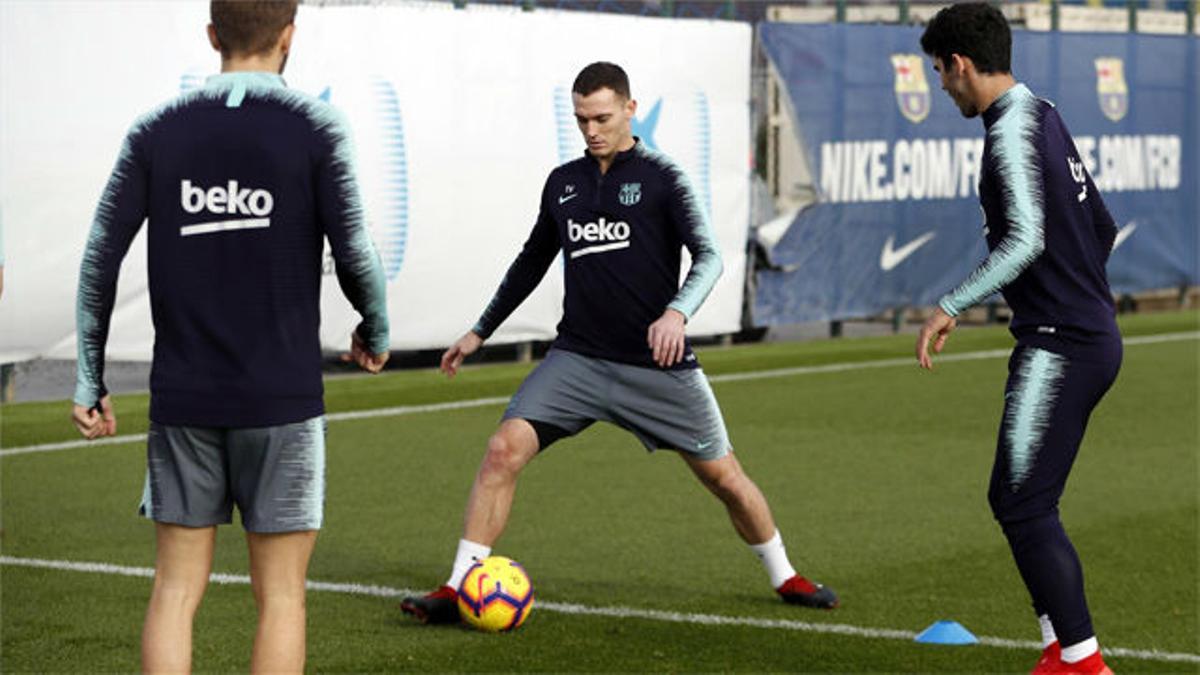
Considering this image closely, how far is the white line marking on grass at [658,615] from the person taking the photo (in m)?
7.93

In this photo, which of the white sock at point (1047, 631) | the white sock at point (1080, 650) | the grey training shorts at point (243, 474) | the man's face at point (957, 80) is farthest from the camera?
the white sock at point (1047, 631)

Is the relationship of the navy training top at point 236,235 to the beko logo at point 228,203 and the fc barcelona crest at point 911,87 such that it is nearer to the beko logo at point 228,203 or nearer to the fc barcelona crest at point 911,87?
the beko logo at point 228,203

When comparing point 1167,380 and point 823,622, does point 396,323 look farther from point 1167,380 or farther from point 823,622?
point 823,622

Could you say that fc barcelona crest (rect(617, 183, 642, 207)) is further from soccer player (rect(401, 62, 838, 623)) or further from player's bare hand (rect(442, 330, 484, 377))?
player's bare hand (rect(442, 330, 484, 377))

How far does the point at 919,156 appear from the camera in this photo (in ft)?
69.7

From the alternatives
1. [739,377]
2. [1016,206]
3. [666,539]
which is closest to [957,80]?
A: [1016,206]

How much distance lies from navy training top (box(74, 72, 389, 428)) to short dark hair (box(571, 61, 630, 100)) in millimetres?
2917

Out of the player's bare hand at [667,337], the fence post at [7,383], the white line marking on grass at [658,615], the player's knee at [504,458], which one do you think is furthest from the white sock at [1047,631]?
the fence post at [7,383]

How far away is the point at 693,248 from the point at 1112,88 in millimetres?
15990

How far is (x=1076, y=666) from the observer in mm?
6891

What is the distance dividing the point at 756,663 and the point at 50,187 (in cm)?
824

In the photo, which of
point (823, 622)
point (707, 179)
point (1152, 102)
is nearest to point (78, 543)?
point (823, 622)

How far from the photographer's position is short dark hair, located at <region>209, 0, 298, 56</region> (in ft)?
17.2

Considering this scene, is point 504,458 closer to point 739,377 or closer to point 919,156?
point 739,377
